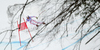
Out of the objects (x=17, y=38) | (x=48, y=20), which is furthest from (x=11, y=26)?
Result: (x=48, y=20)

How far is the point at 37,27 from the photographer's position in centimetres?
41

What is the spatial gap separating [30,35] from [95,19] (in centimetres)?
35

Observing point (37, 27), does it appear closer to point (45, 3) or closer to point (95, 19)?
point (45, 3)

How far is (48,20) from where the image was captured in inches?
16.6

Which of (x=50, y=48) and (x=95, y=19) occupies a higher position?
(x=95, y=19)

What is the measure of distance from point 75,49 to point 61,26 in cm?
13

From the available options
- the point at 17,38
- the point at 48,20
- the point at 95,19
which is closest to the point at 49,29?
the point at 48,20

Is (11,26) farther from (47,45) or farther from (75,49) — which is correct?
(75,49)

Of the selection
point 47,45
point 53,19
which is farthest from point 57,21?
point 47,45

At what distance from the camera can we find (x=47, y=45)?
39 centimetres

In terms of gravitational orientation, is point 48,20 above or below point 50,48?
above

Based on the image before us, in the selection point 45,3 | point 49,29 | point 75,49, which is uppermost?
point 45,3

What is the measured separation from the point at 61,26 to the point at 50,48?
120 millimetres

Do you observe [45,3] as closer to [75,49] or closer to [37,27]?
[37,27]
